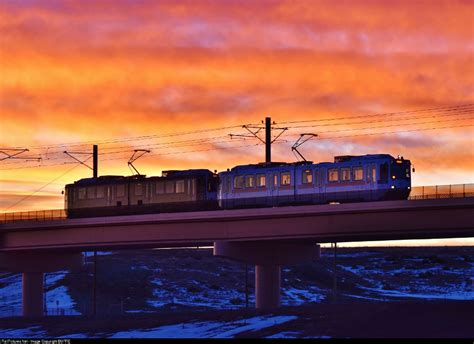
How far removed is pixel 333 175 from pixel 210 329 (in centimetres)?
1470

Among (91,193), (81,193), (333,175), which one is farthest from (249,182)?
(81,193)

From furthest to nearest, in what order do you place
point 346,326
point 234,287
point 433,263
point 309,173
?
point 433,263, point 234,287, point 309,173, point 346,326

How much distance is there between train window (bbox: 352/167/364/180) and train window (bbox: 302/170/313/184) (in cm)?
380

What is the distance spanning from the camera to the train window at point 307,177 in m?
79.9

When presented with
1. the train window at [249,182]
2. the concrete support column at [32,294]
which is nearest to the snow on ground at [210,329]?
the train window at [249,182]

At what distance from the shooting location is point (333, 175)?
78438mm

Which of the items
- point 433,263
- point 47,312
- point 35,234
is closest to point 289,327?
point 35,234

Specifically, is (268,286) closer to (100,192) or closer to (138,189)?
(138,189)

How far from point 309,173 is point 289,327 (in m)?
14.2

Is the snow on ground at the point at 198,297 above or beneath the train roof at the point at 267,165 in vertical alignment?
beneath

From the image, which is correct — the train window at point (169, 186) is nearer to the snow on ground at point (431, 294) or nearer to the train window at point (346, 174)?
the train window at point (346, 174)

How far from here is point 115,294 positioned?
141750mm

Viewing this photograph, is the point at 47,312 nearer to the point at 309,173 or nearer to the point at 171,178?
the point at 171,178

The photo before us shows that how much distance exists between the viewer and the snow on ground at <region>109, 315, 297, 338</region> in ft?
232
